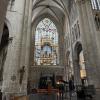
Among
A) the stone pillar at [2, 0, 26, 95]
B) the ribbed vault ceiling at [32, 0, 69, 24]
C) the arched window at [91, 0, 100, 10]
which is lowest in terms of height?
the stone pillar at [2, 0, 26, 95]

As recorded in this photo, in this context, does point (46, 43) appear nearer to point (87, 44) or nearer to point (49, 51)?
point (49, 51)

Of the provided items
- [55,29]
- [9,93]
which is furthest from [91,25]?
[55,29]

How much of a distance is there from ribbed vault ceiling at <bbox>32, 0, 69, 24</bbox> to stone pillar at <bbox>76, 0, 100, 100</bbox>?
668cm

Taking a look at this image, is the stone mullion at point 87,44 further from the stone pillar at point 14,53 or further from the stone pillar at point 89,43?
the stone pillar at point 14,53

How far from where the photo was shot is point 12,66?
9.45 metres

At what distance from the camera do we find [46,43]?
22750 millimetres

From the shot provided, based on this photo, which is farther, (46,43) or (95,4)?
Answer: (46,43)

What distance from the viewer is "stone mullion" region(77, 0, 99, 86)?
11.4 m

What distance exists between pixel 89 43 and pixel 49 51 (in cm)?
1057

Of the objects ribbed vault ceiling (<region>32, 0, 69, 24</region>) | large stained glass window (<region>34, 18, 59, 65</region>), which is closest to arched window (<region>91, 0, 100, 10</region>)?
ribbed vault ceiling (<region>32, 0, 69, 24</region>)

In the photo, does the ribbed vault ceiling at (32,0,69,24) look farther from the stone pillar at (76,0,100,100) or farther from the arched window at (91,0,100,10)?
the stone pillar at (76,0,100,100)

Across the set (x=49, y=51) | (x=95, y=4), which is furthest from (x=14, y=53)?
(x=49, y=51)

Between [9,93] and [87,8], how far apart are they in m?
11.8

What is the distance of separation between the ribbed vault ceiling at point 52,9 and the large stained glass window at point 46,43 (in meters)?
1.53
